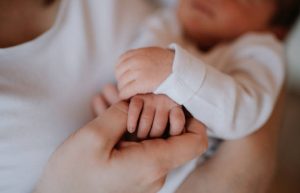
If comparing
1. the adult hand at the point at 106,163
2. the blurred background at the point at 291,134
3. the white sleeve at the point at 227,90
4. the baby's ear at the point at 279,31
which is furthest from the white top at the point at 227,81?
the blurred background at the point at 291,134

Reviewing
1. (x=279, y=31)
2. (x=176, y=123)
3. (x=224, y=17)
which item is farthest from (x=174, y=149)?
(x=279, y=31)

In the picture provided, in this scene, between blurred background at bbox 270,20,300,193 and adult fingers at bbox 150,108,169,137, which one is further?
blurred background at bbox 270,20,300,193

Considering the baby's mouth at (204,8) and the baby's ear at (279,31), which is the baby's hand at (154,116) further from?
the baby's ear at (279,31)

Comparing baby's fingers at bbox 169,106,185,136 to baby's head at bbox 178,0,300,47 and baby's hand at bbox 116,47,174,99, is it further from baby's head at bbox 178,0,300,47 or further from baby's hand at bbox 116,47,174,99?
baby's head at bbox 178,0,300,47

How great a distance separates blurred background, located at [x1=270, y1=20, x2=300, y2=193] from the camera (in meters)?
1.05

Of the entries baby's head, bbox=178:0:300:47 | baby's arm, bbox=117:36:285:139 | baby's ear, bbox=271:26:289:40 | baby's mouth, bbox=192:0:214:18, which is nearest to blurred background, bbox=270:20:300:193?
baby's ear, bbox=271:26:289:40

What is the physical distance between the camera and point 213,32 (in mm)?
917

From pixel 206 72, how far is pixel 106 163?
0.23m

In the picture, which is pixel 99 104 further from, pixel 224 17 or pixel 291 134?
pixel 291 134

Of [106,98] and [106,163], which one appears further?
[106,98]

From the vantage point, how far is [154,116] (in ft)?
1.82

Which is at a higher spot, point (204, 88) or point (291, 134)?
point (204, 88)

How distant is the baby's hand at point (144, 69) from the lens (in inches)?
22.0

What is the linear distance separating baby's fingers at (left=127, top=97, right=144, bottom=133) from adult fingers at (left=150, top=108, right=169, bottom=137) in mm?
30
